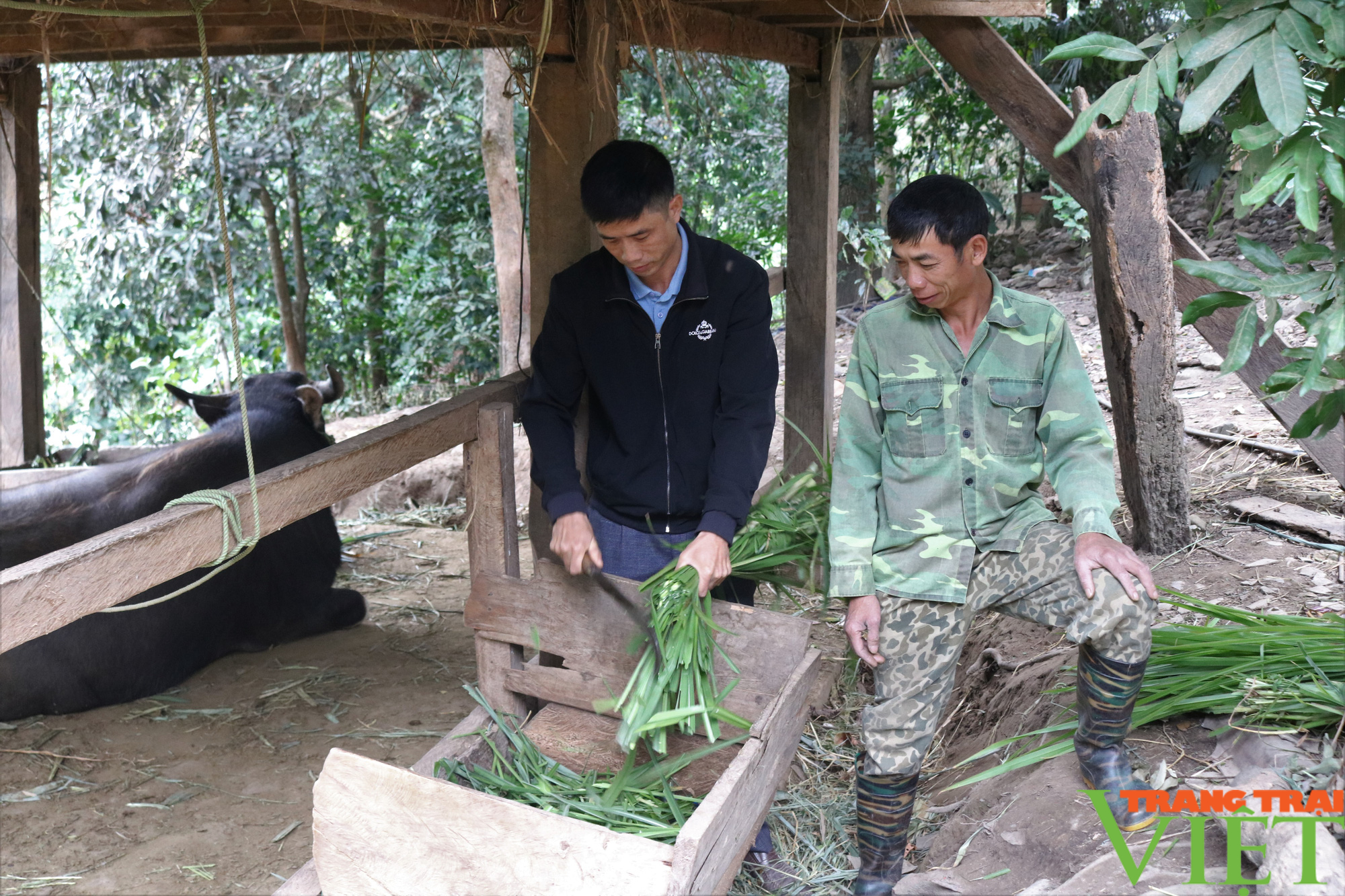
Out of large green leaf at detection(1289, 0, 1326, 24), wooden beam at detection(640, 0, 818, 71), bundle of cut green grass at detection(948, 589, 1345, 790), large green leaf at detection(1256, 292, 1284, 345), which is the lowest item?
bundle of cut green grass at detection(948, 589, 1345, 790)

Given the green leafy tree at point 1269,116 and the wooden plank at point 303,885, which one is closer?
the green leafy tree at point 1269,116

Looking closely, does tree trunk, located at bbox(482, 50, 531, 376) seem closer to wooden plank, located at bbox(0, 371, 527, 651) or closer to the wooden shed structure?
the wooden shed structure

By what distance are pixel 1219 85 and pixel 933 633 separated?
1.37 m

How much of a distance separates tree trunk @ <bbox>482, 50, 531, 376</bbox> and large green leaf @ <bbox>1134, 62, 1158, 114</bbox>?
5.39m

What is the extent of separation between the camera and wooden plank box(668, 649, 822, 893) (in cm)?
201

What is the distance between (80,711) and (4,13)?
2.79 meters

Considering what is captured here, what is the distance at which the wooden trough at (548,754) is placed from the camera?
2068mm

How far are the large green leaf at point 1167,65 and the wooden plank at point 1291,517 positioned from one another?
113 inches

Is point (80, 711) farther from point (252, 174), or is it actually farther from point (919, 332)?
point (252, 174)

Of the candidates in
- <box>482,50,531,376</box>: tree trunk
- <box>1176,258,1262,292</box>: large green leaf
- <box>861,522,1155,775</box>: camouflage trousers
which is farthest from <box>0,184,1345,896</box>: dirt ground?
<box>482,50,531,376</box>: tree trunk

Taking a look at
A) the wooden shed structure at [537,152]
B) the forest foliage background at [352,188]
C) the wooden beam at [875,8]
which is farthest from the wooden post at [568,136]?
the forest foliage background at [352,188]

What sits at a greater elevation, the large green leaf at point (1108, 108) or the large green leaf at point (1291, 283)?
the large green leaf at point (1108, 108)

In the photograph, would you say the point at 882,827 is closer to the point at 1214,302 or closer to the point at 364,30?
the point at 1214,302

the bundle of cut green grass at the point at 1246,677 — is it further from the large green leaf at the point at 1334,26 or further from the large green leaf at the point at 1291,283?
the large green leaf at the point at 1334,26
